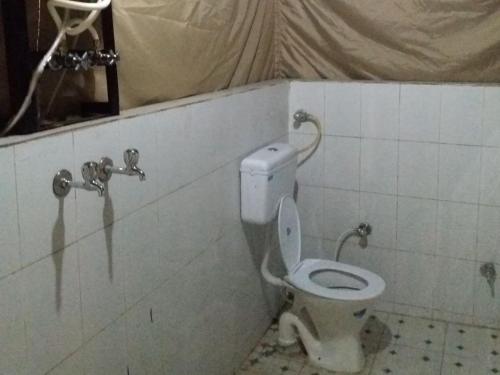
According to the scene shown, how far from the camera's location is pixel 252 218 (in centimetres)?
258

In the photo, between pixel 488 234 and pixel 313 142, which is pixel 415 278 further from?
pixel 313 142

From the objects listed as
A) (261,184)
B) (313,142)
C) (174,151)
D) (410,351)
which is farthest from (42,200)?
(410,351)

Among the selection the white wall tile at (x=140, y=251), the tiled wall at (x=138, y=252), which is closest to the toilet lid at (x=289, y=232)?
the tiled wall at (x=138, y=252)

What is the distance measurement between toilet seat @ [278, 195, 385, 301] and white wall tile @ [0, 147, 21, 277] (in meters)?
1.45

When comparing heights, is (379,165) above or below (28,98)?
below

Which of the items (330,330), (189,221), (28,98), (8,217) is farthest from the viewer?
(330,330)

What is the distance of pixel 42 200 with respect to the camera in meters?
1.45

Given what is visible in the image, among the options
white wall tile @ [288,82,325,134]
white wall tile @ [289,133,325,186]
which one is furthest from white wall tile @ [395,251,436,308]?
white wall tile @ [288,82,325,134]

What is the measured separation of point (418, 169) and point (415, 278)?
56cm

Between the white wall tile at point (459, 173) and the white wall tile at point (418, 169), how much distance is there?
3cm

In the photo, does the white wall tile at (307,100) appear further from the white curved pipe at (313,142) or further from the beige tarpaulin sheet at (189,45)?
the beige tarpaulin sheet at (189,45)

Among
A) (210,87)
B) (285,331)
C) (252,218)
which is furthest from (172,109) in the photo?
(285,331)

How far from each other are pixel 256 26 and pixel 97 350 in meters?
1.79

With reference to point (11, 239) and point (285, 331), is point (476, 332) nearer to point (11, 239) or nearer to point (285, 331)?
point (285, 331)
